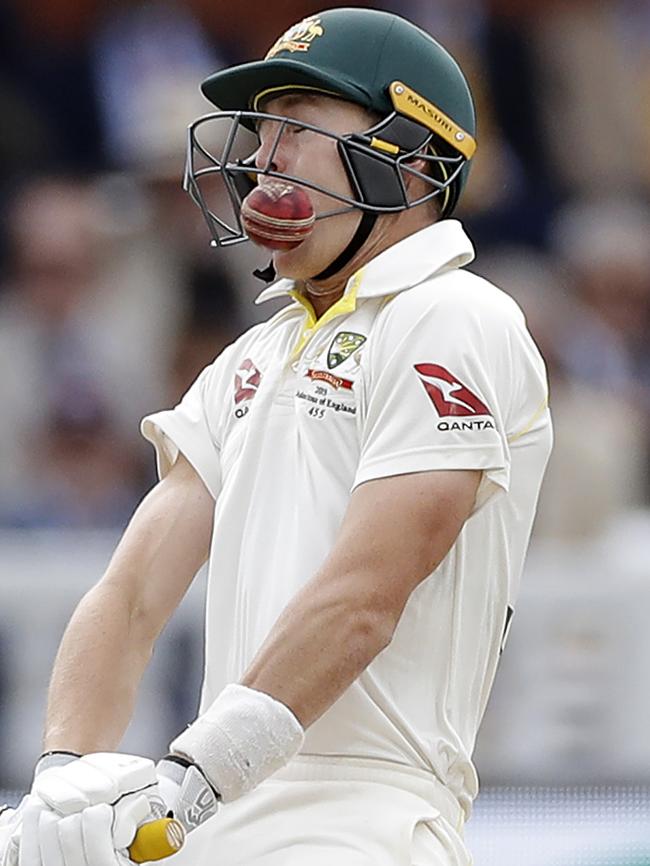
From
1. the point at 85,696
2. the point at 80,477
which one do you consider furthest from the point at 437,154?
the point at 80,477

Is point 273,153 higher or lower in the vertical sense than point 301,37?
lower

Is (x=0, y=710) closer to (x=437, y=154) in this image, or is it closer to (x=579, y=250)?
(x=579, y=250)

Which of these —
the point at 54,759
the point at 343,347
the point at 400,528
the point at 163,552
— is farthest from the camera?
the point at 163,552

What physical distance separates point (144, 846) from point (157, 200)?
17.9 feet

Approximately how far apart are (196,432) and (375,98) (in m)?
0.60

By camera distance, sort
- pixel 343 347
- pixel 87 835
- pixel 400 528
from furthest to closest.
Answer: pixel 343 347, pixel 400 528, pixel 87 835

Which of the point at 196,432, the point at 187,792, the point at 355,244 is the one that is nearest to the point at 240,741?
the point at 187,792

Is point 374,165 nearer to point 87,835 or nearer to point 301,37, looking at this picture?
point 301,37

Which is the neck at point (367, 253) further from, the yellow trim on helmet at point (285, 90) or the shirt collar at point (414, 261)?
the yellow trim on helmet at point (285, 90)

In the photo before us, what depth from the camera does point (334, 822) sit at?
2.63 meters

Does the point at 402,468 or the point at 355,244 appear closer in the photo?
the point at 402,468

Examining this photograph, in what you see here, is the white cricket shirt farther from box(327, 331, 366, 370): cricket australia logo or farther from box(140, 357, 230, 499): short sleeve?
box(140, 357, 230, 499): short sleeve

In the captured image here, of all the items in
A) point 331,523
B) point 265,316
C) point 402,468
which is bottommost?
point 265,316

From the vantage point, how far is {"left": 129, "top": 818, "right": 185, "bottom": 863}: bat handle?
235 centimetres
